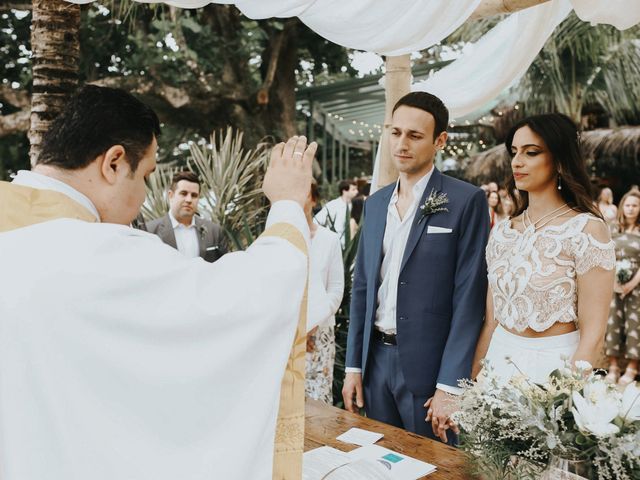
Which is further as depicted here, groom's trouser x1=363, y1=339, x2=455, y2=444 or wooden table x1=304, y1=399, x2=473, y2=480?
groom's trouser x1=363, y1=339, x2=455, y2=444

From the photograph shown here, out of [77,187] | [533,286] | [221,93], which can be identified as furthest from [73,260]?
[221,93]

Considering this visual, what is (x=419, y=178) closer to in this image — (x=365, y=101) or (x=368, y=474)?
(x=368, y=474)

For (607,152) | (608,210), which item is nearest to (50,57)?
(608,210)

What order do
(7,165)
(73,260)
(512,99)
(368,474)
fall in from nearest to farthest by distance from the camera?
(73,260), (368,474), (7,165), (512,99)

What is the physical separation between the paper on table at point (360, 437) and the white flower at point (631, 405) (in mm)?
927

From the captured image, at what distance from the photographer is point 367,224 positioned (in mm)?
3039

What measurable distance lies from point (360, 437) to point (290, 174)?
1061 mm

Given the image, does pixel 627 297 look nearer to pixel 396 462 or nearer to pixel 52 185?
pixel 396 462

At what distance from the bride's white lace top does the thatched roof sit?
30.8ft

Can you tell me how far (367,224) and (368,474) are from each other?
4.75ft

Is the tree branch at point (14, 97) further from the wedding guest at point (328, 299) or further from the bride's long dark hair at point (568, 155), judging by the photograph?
the bride's long dark hair at point (568, 155)

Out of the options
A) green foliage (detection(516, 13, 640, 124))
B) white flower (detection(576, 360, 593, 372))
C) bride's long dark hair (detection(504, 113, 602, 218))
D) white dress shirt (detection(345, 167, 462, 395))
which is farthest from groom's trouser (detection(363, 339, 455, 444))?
green foliage (detection(516, 13, 640, 124))

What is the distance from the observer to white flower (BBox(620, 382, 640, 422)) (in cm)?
144

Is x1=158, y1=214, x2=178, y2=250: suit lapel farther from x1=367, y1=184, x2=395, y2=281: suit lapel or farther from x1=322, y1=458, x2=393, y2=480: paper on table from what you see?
x1=322, y1=458, x2=393, y2=480: paper on table
